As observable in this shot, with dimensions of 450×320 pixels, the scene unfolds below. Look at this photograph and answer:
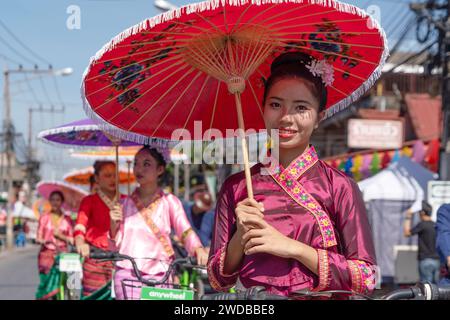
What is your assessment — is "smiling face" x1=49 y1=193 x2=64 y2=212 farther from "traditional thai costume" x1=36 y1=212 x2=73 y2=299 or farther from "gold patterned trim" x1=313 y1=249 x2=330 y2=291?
"gold patterned trim" x1=313 y1=249 x2=330 y2=291

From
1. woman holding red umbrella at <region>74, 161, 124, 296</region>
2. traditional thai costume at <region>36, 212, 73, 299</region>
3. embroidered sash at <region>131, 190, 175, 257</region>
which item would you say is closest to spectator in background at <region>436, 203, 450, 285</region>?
embroidered sash at <region>131, 190, 175, 257</region>

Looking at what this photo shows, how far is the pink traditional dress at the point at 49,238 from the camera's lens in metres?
9.31

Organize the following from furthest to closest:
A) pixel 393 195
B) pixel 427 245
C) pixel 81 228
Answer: pixel 393 195 → pixel 427 245 → pixel 81 228

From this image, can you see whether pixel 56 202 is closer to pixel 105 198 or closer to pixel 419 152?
pixel 105 198

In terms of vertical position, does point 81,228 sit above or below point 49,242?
above

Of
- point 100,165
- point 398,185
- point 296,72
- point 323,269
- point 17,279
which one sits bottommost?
point 17,279

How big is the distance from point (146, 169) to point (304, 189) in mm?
2666

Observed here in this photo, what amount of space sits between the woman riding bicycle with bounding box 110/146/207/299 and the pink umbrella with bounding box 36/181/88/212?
24.3 ft

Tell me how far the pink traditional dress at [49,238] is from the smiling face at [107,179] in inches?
105

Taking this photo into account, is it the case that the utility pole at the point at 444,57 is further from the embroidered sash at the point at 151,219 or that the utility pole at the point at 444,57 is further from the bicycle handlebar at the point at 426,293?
the bicycle handlebar at the point at 426,293

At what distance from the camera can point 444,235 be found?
4.61 m

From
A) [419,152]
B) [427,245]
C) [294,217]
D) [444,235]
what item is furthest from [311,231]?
[419,152]
